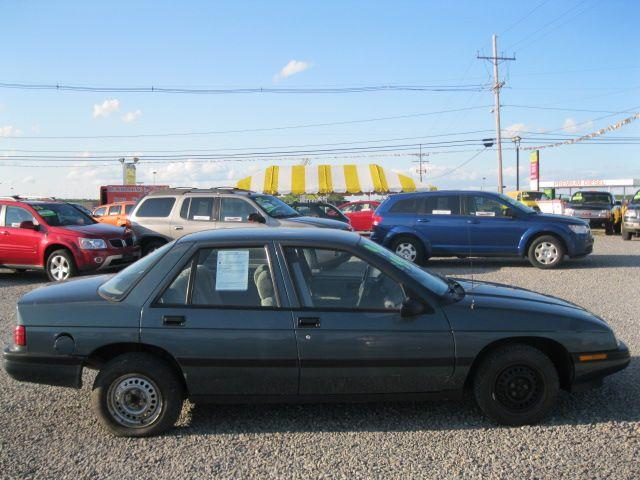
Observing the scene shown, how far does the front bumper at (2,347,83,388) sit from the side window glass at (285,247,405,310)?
165 cm

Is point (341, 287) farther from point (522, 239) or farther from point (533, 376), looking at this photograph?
point (522, 239)

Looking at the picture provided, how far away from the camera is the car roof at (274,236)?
4.15m

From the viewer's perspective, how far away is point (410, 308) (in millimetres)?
3832

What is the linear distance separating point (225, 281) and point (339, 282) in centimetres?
83

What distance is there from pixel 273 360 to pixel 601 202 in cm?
2226

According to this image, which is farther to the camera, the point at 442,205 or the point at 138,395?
the point at 442,205

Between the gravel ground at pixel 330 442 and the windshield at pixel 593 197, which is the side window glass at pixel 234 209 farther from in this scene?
the windshield at pixel 593 197

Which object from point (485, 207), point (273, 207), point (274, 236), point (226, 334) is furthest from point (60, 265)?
point (485, 207)

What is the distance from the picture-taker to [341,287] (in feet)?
13.4

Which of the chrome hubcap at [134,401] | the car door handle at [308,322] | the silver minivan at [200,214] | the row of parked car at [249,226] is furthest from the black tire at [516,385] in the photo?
the silver minivan at [200,214]

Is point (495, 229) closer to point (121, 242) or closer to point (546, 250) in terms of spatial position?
point (546, 250)

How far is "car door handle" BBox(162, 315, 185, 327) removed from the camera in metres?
3.84

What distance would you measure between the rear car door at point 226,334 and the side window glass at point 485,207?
29.6 ft

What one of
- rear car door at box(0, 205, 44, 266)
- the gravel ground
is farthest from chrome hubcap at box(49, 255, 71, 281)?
the gravel ground
